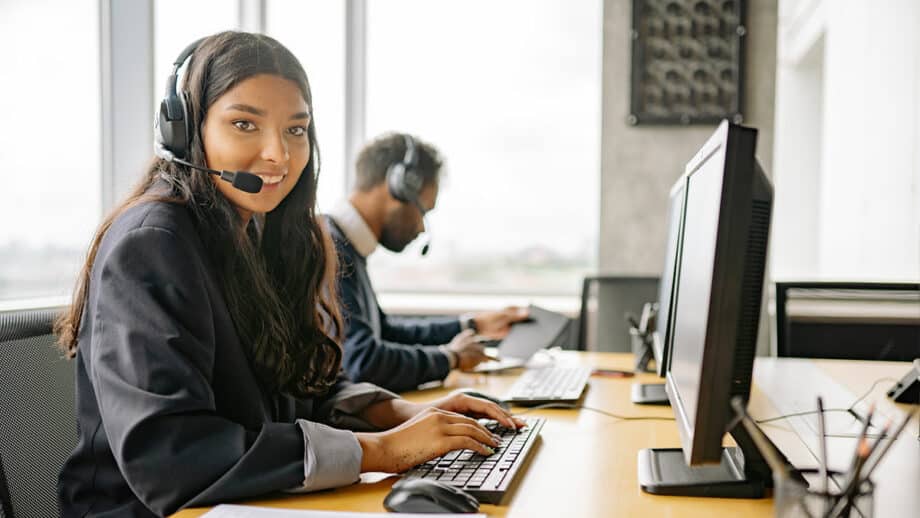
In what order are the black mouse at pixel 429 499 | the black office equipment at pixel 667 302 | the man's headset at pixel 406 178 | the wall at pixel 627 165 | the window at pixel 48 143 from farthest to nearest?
the wall at pixel 627 165, the man's headset at pixel 406 178, the window at pixel 48 143, the black office equipment at pixel 667 302, the black mouse at pixel 429 499

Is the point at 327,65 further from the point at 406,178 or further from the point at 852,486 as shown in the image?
the point at 852,486

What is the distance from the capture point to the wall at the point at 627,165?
11.1 ft

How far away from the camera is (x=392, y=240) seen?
2.30 m

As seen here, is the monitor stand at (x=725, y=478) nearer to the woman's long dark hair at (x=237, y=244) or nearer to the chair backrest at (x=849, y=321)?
the woman's long dark hair at (x=237, y=244)

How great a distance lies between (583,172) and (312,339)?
2669 millimetres

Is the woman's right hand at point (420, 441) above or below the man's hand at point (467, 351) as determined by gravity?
above

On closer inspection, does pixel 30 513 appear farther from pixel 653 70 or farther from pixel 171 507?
pixel 653 70

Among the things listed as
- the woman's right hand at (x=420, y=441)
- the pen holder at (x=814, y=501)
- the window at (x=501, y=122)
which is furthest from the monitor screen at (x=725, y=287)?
the window at (x=501, y=122)

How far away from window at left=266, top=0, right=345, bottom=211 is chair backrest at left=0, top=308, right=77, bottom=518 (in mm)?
2367

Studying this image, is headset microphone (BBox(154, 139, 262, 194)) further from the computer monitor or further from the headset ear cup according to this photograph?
the computer monitor

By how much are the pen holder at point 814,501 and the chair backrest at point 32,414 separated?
0.89 m

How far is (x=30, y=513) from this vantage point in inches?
42.5

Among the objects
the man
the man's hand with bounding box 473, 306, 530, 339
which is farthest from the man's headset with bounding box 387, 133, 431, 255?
the man's hand with bounding box 473, 306, 530, 339

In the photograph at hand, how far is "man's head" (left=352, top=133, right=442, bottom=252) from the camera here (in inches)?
88.6
